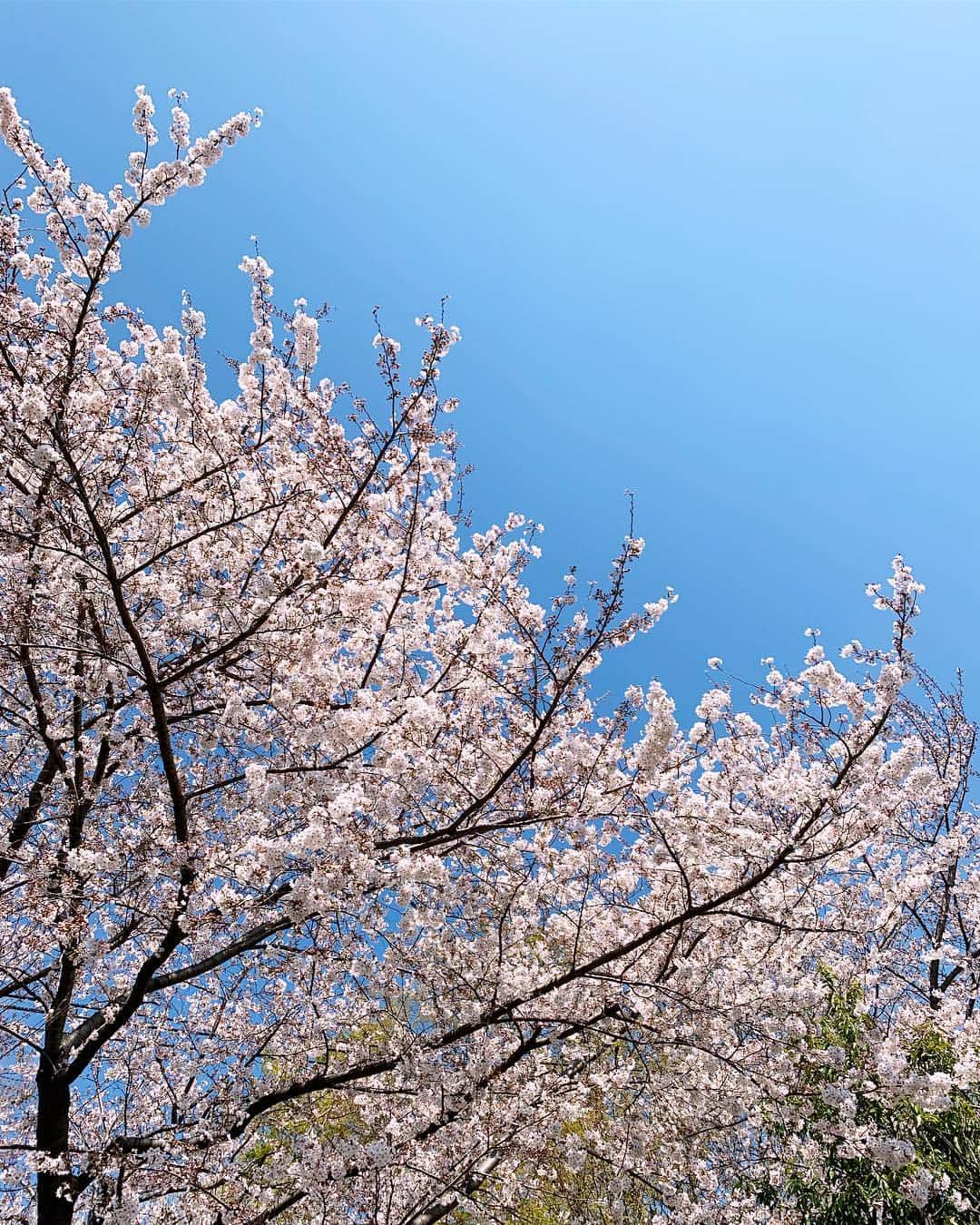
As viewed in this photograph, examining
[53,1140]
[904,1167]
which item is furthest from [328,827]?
[904,1167]

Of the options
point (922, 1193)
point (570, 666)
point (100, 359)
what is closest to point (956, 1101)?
point (922, 1193)

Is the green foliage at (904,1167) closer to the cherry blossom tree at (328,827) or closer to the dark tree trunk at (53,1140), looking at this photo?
the cherry blossom tree at (328,827)

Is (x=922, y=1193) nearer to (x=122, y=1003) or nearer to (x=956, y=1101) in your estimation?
(x=956, y=1101)

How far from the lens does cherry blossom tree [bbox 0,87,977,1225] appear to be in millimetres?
4367

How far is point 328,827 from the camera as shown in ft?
13.5

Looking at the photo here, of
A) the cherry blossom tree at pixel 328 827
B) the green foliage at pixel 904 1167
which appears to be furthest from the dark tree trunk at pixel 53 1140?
the green foliage at pixel 904 1167

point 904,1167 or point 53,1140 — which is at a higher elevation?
point 53,1140

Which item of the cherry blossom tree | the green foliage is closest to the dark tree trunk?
the cherry blossom tree

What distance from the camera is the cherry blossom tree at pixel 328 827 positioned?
437 centimetres

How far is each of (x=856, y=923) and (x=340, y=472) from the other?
19.0ft

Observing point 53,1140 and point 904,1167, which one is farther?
point 904,1167

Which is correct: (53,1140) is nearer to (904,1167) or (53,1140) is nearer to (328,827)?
(328,827)

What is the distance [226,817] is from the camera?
613 cm

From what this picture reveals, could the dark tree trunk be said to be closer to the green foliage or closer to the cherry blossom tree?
the cherry blossom tree
